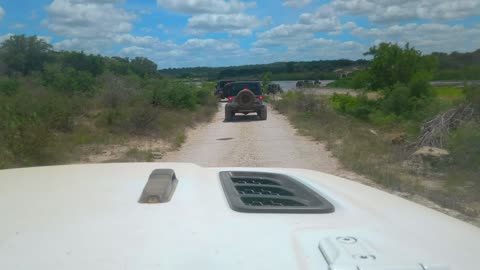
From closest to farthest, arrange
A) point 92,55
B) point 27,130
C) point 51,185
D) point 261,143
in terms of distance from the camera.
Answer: point 51,185, point 27,130, point 261,143, point 92,55

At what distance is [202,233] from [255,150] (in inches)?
536

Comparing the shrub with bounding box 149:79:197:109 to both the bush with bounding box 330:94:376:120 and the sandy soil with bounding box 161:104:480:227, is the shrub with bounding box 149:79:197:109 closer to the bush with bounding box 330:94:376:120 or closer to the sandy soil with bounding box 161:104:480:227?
the sandy soil with bounding box 161:104:480:227

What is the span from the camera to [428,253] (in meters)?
1.71

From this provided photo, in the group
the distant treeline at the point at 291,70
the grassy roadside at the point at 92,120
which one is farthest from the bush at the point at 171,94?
the distant treeline at the point at 291,70

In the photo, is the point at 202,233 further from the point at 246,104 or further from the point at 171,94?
the point at 171,94

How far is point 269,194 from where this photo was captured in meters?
2.74

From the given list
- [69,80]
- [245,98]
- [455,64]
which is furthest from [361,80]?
[69,80]

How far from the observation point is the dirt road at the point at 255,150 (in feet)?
42.3

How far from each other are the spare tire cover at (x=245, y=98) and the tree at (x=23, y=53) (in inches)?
749

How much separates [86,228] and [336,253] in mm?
874

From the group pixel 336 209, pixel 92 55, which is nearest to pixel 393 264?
pixel 336 209

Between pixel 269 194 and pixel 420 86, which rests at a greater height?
pixel 269 194

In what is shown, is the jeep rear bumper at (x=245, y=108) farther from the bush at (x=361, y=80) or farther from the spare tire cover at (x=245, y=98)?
the bush at (x=361, y=80)

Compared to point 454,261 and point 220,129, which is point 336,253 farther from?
point 220,129
